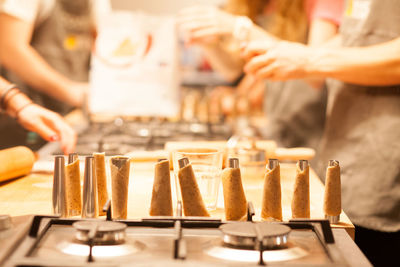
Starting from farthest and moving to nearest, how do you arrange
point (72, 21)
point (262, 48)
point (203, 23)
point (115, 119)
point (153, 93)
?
point (72, 21)
point (115, 119)
point (153, 93)
point (203, 23)
point (262, 48)

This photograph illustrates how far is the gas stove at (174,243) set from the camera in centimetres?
61

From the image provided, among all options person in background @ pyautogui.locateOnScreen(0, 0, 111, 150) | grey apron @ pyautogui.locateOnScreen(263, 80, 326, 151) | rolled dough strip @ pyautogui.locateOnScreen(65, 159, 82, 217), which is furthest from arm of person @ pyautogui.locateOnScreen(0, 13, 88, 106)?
rolled dough strip @ pyautogui.locateOnScreen(65, 159, 82, 217)

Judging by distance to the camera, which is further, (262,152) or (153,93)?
(153,93)

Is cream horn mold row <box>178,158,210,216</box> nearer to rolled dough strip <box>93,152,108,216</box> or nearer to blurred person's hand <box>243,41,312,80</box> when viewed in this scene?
rolled dough strip <box>93,152,108,216</box>

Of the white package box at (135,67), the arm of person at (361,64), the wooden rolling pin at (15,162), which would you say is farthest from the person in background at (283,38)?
the wooden rolling pin at (15,162)

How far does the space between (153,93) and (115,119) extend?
26 centimetres

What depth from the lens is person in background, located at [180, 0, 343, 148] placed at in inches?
68.8

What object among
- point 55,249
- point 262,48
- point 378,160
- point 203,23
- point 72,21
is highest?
point 72,21

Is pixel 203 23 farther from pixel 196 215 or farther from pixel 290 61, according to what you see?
pixel 196 215

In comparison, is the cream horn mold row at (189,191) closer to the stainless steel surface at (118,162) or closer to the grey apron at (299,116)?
the stainless steel surface at (118,162)

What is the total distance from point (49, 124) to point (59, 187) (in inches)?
22.2

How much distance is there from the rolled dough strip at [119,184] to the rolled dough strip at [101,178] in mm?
59

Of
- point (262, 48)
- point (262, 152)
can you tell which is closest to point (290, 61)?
point (262, 48)

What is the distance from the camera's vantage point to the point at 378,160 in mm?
1462
